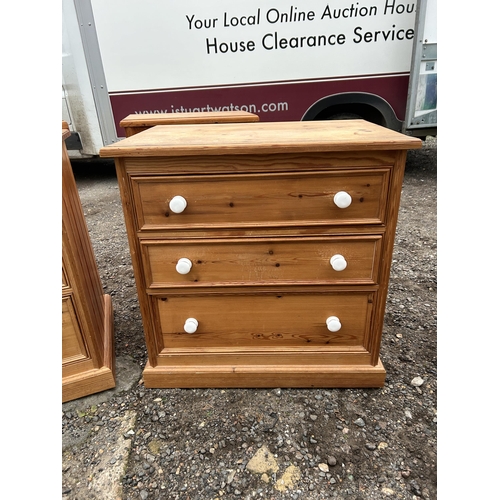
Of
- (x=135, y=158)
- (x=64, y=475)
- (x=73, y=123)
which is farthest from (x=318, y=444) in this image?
(x=73, y=123)

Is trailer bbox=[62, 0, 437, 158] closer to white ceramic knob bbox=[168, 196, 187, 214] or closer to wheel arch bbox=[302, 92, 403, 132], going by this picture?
wheel arch bbox=[302, 92, 403, 132]

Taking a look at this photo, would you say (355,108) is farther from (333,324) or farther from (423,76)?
(333,324)

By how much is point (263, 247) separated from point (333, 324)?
501 millimetres

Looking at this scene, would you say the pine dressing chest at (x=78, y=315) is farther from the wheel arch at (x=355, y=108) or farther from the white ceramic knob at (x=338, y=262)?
the wheel arch at (x=355, y=108)

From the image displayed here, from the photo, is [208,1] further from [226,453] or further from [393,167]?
[226,453]

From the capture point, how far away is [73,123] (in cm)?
450

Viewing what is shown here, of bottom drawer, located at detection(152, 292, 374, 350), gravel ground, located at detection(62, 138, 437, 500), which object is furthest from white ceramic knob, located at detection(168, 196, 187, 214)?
gravel ground, located at detection(62, 138, 437, 500)

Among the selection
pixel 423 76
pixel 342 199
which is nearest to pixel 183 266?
pixel 342 199

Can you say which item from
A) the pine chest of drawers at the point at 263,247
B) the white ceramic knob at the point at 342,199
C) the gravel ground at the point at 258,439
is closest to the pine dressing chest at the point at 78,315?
the gravel ground at the point at 258,439

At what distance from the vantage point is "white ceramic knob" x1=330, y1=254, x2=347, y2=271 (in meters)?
1.43

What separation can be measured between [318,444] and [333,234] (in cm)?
92

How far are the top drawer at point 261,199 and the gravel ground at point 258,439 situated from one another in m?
0.92

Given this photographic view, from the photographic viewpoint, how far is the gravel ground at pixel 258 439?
1.34m

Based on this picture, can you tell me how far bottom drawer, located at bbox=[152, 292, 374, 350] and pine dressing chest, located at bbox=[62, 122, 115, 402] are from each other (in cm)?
34
